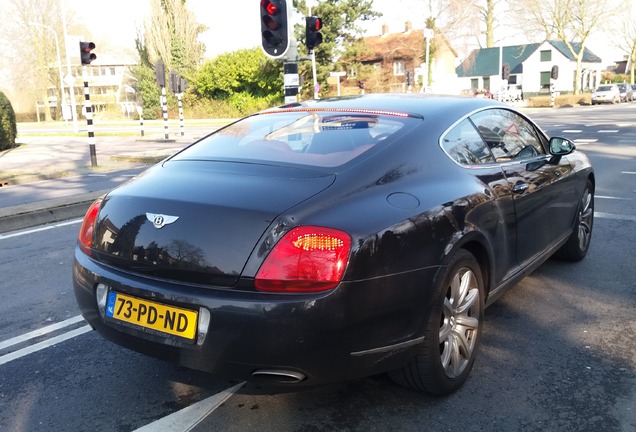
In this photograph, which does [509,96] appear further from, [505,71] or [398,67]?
[398,67]

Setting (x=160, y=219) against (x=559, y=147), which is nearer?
(x=160, y=219)

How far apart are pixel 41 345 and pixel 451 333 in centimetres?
265

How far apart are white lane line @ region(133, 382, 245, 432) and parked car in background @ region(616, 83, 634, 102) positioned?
5829cm

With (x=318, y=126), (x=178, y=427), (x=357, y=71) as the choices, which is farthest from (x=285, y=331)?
(x=357, y=71)

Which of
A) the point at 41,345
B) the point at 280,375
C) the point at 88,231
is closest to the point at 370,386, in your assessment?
the point at 280,375

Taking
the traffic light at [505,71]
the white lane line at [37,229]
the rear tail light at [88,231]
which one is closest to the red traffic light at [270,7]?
the white lane line at [37,229]

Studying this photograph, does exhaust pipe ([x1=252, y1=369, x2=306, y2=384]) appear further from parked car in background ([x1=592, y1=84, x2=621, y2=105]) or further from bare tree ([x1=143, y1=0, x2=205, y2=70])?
parked car in background ([x1=592, y1=84, x2=621, y2=105])

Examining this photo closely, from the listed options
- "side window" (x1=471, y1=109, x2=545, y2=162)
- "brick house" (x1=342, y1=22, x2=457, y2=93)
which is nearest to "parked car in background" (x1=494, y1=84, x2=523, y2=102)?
"brick house" (x1=342, y1=22, x2=457, y2=93)

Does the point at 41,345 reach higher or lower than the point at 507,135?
lower

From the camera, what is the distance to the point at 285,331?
241 cm

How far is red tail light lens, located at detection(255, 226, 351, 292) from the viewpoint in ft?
8.04

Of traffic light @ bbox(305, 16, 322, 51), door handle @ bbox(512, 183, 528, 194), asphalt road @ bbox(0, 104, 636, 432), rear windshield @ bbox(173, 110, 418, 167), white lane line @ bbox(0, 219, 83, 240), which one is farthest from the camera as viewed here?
traffic light @ bbox(305, 16, 322, 51)

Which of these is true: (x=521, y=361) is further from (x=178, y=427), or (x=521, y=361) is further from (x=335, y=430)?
(x=178, y=427)

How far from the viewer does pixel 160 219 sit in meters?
2.73
